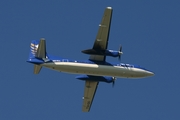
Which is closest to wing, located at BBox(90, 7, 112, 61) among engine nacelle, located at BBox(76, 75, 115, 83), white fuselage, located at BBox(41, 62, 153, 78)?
white fuselage, located at BBox(41, 62, 153, 78)

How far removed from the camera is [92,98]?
74500mm

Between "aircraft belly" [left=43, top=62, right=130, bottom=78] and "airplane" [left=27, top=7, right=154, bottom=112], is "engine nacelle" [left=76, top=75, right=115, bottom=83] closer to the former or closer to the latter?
"airplane" [left=27, top=7, right=154, bottom=112]

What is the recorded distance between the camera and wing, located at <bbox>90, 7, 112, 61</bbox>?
2468 inches

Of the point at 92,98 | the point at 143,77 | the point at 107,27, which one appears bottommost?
the point at 92,98

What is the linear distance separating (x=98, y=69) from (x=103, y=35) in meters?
4.53

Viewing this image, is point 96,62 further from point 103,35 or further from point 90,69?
point 103,35

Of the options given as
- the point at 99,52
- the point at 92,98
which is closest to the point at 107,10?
the point at 99,52

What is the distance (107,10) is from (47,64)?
10500 mm

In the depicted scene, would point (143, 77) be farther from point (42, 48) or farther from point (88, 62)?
point (42, 48)

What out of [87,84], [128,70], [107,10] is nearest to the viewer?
[107,10]

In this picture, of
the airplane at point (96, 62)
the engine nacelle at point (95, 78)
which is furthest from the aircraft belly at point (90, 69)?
the engine nacelle at point (95, 78)

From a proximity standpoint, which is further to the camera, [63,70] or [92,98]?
[92,98]

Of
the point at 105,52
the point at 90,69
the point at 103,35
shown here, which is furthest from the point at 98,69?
the point at 103,35

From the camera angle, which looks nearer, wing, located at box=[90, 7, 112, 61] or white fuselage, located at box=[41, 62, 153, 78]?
wing, located at box=[90, 7, 112, 61]
